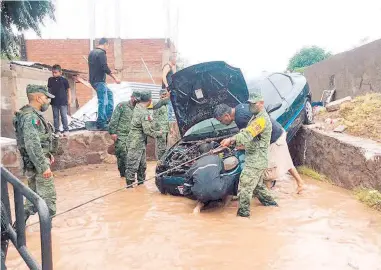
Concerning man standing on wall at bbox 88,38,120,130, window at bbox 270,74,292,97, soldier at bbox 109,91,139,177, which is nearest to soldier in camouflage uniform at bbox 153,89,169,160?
soldier at bbox 109,91,139,177

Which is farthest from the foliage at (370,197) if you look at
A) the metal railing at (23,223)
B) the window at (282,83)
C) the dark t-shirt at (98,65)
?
the dark t-shirt at (98,65)

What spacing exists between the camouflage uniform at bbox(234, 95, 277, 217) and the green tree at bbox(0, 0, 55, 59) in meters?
3.64

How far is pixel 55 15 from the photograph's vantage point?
20.0ft

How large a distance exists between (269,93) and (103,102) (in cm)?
347

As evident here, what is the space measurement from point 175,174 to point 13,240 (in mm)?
3426

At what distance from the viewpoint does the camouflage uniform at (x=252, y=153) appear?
4463 millimetres

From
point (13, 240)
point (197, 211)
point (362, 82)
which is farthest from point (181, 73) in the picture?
point (362, 82)

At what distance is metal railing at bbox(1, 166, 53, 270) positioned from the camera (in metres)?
1.77

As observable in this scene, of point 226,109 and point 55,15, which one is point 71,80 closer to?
point 55,15

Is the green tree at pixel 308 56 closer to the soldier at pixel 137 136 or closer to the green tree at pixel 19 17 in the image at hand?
the soldier at pixel 137 136

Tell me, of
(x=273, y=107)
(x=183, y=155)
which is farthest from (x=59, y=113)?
(x=273, y=107)

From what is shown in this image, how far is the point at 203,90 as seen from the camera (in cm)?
592

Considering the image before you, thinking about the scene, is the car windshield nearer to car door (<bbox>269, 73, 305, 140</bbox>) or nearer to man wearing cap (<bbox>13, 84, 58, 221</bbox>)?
car door (<bbox>269, 73, 305, 140</bbox>)

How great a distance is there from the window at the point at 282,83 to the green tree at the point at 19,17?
4190 mm
